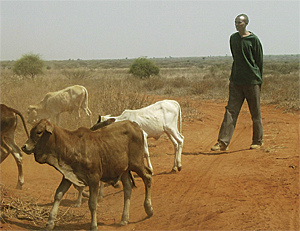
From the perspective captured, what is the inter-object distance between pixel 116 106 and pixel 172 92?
1125cm

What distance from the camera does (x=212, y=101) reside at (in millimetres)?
19688

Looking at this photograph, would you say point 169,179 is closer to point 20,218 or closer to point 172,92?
point 20,218

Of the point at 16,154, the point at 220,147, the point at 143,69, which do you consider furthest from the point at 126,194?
the point at 143,69

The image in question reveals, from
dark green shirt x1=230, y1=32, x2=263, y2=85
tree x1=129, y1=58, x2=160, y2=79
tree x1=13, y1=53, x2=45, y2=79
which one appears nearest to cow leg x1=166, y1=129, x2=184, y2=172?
dark green shirt x1=230, y1=32, x2=263, y2=85

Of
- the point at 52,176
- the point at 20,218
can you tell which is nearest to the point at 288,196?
the point at 20,218

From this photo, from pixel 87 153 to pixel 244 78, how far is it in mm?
5514

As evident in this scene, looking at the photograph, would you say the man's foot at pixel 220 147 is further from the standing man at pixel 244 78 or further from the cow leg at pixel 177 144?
the cow leg at pixel 177 144

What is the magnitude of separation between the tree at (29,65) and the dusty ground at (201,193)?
17420 mm

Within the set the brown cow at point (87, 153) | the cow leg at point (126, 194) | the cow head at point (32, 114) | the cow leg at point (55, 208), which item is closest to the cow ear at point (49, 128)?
the brown cow at point (87, 153)

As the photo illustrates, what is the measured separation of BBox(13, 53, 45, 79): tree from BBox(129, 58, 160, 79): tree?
23.2 ft

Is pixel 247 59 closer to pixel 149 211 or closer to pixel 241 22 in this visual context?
pixel 241 22

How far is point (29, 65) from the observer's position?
27.6 m

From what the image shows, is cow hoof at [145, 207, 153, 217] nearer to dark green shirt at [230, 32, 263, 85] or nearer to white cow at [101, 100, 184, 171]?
white cow at [101, 100, 184, 171]

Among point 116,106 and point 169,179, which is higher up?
point 116,106
